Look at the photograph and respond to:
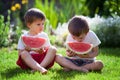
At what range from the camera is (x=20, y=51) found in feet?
22.7

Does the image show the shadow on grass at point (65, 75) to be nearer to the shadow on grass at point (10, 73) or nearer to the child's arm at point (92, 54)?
the child's arm at point (92, 54)

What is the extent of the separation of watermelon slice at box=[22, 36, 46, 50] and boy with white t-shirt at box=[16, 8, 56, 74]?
54 mm

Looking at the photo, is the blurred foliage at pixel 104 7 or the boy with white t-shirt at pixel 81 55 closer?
the boy with white t-shirt at pixel 81 55

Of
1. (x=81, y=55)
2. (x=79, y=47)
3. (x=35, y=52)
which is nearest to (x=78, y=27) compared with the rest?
(x=79, y=47)

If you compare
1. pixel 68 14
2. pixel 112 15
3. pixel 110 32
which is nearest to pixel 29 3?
pixel 68 14

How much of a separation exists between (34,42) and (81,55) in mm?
816

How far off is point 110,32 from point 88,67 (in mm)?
3325

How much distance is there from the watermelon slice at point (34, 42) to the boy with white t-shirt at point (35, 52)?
2.1 inches

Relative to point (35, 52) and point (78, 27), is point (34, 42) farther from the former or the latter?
point (78, 27)

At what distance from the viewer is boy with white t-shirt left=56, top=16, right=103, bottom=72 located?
6623 mm

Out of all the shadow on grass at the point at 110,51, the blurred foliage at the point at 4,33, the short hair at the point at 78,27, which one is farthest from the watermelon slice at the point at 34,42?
the blurred foliage at the point at 4,33

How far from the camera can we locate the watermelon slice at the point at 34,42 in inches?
273

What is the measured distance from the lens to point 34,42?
22.8ft

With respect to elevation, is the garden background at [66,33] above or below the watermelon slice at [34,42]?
below
